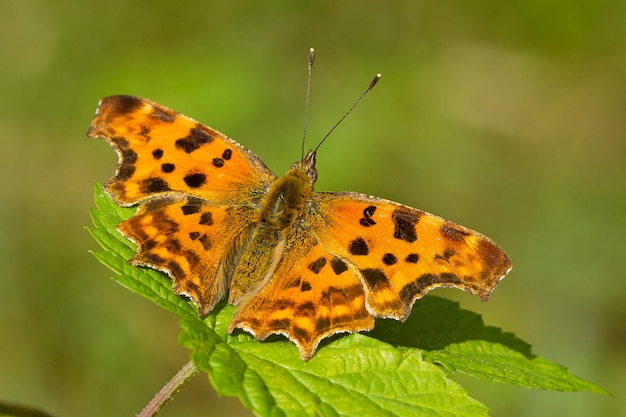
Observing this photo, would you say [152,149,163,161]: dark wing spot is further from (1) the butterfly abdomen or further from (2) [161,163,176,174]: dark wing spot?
(1) the butterfly abdomen

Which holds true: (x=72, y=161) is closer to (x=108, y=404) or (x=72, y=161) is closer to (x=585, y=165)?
(x=108, y=404)

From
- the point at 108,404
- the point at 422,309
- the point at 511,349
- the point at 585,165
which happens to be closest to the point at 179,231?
the point at 422,309

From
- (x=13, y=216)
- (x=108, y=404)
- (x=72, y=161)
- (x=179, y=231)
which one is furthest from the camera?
(x=72, y=161)

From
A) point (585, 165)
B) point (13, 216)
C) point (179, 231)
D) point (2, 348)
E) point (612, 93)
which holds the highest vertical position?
→ point (612, 93)

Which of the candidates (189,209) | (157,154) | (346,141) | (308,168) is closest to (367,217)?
(308,168)

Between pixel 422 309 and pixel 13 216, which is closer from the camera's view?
pixel 422 309

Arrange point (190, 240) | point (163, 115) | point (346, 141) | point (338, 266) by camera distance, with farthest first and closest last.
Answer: point (346, 141) < point (163, 115) < point (190, 240) < point (338, 266)

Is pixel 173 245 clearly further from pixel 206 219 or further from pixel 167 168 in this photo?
pixel 167 168
